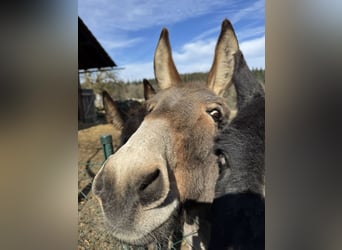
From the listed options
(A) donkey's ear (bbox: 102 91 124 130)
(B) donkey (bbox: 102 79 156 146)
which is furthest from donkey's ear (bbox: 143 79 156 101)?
(A) donkey's ear (bbox: 102 91 124 130)

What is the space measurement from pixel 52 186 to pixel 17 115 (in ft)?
1.38

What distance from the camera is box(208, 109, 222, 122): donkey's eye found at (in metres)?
1.39

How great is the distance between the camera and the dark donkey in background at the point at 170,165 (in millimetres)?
1325

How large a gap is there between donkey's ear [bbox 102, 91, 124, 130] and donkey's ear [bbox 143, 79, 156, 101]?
0.18 meters

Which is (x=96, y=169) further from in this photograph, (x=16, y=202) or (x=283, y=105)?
(x=283, y=105)

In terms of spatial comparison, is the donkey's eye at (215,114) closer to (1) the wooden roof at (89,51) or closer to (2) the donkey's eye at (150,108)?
(2) the donkey's eye at (150,108)

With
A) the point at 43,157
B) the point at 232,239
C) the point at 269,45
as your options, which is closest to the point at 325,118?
the point at 269,45

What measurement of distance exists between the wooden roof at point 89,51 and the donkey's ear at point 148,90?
0.72 ft

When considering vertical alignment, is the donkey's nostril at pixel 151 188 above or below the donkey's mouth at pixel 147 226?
above

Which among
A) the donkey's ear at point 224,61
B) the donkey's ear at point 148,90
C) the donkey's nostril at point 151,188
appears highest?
the donkey's ear at point 224,61

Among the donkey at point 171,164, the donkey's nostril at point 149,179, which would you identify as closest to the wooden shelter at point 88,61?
the donkey at point 171,164

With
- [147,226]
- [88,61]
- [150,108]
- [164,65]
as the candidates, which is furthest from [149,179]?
[88,61]

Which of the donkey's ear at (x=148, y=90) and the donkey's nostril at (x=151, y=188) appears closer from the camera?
the donkey's nostril at (x=151, y=188)

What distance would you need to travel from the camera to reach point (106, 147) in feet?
5.05
